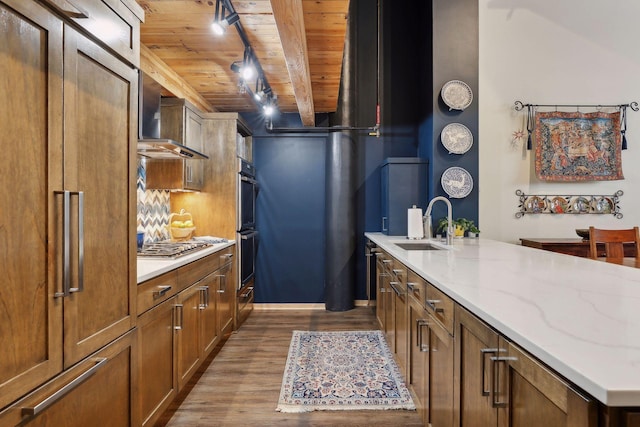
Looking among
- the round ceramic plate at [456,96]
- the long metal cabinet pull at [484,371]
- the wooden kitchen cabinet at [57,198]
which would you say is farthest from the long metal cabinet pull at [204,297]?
the round ceramic plate at [456,96]

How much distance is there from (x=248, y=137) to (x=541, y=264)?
357 centimetres

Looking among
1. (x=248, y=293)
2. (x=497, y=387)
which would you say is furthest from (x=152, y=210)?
(x=497, y=387)

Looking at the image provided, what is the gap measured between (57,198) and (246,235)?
285 centimetres

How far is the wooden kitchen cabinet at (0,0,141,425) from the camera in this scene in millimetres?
1001

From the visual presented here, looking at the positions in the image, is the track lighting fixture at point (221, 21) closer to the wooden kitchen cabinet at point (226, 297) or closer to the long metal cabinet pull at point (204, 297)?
the long metal cabinet pull at point (204, 297)

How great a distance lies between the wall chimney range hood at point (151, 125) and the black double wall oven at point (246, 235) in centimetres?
105

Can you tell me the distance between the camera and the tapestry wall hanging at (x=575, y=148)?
4293 millimetres

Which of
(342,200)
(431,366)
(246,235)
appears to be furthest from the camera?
(342,200)

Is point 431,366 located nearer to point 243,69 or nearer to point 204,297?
point 204,297

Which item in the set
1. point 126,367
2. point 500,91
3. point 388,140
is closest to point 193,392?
point 126,367

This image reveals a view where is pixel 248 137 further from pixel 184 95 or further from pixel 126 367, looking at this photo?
pixel 126 367

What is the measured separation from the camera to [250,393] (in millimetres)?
→ 2521

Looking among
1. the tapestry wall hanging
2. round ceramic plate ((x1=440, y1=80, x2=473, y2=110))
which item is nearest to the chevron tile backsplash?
round ceramic plate ((x1=440, y1=80, x2=473, y2=110))

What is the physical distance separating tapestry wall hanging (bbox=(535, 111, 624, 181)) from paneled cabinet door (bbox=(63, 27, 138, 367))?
4.34m
